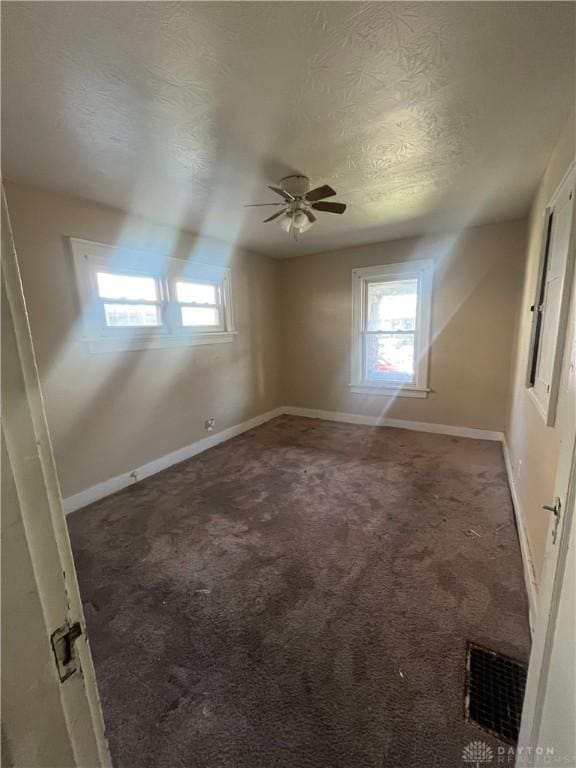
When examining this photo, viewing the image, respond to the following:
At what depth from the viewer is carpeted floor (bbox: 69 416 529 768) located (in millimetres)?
1170

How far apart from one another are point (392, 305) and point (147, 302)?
9.91ft

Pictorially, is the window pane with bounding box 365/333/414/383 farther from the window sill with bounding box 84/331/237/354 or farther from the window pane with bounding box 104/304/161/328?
the window pane with bounding box 104/304/161/328

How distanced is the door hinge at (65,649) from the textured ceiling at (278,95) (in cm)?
Answer: 178

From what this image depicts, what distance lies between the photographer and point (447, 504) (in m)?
2.56

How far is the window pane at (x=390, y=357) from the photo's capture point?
14.2 ft

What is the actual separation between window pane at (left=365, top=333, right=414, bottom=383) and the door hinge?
432cm

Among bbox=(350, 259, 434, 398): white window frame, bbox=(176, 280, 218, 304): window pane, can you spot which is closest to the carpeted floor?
bbox=(350, 259, 434, 398): white window frame

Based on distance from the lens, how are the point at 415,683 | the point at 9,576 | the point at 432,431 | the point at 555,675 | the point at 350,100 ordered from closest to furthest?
the point at 9,576, the point at 555,675, the point at 415,683, the point at 350,100, the point at 432,431

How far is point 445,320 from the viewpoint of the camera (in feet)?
13.0

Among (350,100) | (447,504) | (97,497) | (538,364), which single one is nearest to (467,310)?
(538,364)

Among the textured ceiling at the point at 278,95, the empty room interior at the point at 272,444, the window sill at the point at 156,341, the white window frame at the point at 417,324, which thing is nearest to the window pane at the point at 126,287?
the empty room interior at the point at 272,444

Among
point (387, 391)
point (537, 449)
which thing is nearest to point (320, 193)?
point (537, 449)

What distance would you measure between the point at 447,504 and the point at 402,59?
2.72 m

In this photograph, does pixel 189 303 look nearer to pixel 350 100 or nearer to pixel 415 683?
pixel 350 100
